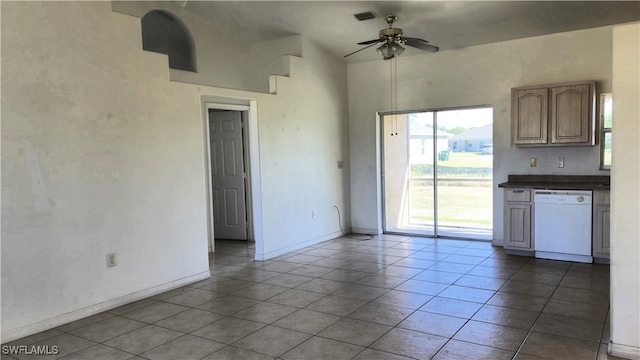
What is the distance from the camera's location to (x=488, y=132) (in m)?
6.31

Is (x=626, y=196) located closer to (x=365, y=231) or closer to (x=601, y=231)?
(x=601, y=231)

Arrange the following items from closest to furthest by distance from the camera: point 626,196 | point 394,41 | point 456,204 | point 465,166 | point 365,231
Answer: point 626,196 → point 394,41 → point 465,166 → point 456,204 → point 365,231

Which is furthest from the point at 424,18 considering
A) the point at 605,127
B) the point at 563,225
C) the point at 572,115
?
the point at 563,225

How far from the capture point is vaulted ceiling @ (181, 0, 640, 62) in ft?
16.1

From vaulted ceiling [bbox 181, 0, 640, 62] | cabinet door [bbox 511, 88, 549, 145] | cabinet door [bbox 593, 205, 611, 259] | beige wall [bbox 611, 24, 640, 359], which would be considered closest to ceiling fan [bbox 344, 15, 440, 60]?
vaulted ceiling [bbox 181, 0, 640, 62]

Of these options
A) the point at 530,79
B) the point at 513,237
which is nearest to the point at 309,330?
the point at 513,237

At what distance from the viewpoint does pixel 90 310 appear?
393cm

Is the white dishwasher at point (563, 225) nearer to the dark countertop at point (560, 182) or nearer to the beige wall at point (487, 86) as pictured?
the dark countertop at point (560, 182)

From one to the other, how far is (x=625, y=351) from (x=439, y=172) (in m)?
4.11

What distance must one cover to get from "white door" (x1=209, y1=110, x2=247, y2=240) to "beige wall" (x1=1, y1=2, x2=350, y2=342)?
142 centimetres

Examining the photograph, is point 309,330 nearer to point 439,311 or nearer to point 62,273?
point 439,311

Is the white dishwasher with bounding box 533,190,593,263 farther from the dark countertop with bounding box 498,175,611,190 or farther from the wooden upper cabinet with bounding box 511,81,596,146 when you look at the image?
the wooden upper cabinet with bounding box 511,81,596,146

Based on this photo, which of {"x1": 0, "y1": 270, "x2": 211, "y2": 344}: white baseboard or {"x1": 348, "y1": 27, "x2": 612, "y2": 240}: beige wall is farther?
{"x1": 348, "y1": 27, "x2": 612, "y2": 240}: beige wall

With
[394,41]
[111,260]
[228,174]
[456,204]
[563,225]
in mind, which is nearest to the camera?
[111,260]
